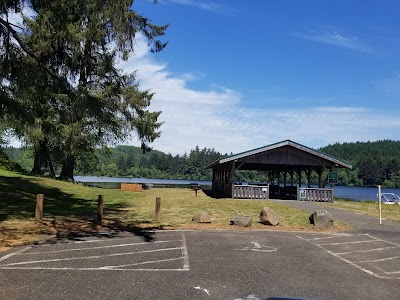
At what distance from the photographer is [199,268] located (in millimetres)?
7699

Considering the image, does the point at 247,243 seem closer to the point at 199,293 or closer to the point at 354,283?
the point at 354,283

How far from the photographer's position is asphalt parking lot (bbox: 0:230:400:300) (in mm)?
6234

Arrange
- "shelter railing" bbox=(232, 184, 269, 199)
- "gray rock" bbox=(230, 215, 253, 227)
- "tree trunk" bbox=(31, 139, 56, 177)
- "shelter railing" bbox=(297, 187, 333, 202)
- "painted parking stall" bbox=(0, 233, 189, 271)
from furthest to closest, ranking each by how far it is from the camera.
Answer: "tree trunk" bbox=(31, 139, 56, 177)
"shelter railing" bbox=(297, 187, 333, 202)
"shelter railing" bbox=(232, 184, 269, 199)
"gray rock" bbox=(230, 215, 253, 227)
"painted parking stall" bbox=(0, 233, 189, 271)

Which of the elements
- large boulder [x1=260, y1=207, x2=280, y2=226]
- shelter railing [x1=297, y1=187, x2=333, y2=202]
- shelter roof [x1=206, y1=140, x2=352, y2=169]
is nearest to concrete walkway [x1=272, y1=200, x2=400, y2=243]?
large boulder [x1=260, y1=207, x2=280, y2=226]

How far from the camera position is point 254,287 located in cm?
652

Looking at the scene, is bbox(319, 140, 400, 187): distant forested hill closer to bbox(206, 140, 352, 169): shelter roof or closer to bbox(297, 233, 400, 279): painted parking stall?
bbox(206, 140, 352, 169): shelter roof

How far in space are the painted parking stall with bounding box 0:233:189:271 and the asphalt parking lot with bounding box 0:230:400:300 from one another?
0.8 inches

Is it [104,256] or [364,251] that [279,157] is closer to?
[364,251]

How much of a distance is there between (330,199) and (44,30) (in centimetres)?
2175

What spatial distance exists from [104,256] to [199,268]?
A: 7.44 ft

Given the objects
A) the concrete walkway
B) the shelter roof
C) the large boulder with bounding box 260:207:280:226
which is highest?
the shelter roof

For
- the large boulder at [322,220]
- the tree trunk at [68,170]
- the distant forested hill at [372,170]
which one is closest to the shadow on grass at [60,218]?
the large boulder at [322,220]

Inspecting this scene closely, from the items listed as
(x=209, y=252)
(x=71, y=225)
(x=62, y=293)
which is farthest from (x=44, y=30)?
(x=62, y=293)

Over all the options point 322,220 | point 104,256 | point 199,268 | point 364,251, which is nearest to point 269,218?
point 322,220
